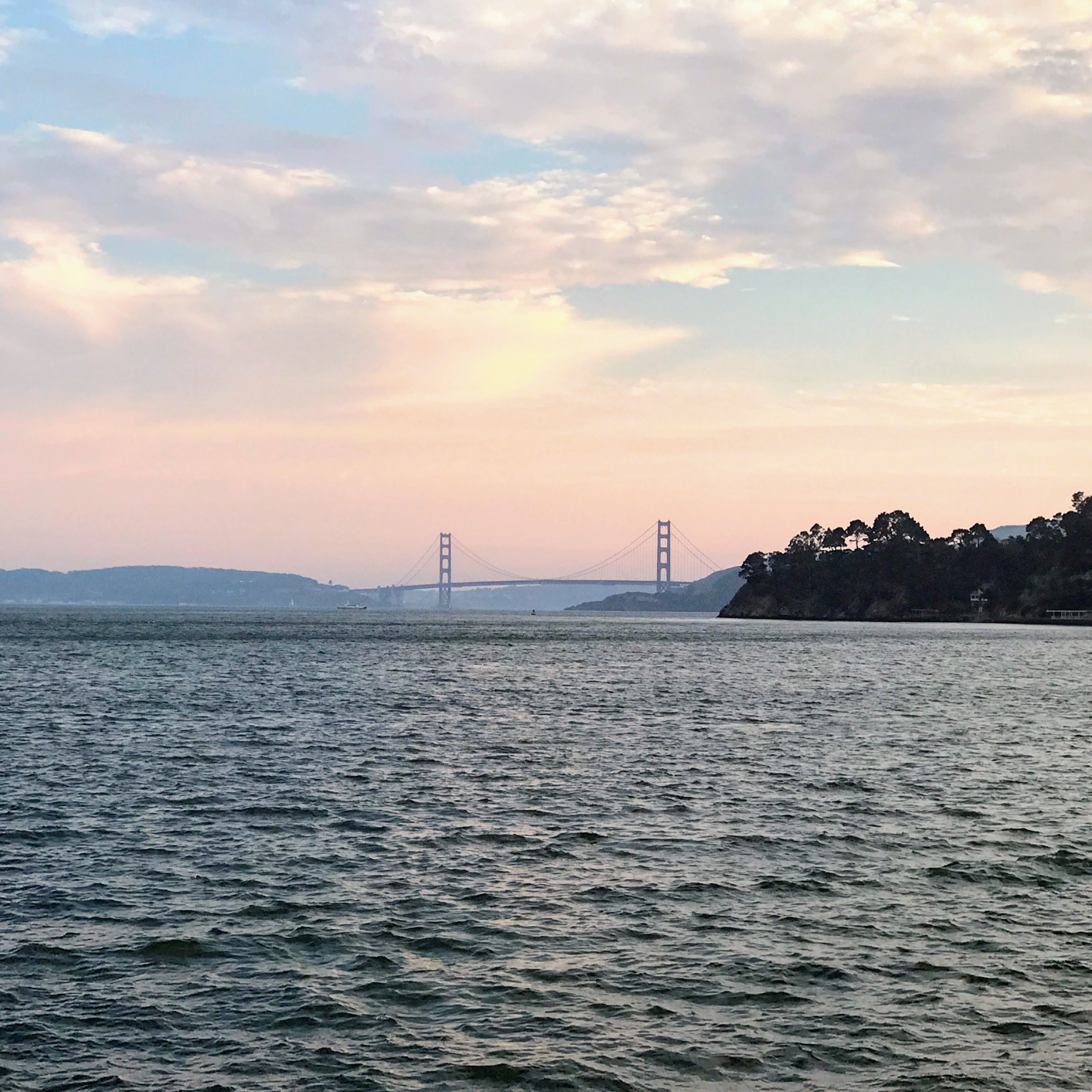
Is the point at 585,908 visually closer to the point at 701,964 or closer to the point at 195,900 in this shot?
the point at 701,964

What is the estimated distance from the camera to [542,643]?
14275 centimetres

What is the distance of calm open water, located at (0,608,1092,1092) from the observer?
1293 cm

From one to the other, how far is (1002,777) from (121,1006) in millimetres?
25769

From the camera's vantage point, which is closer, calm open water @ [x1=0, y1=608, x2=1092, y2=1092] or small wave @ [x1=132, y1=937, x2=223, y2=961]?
calm open water @ [x1=0, y1=608, x2=1092, y2=1092]

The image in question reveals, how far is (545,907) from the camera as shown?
18.9 m

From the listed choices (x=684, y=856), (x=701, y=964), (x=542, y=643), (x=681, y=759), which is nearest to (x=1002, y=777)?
(x=681, y=759)

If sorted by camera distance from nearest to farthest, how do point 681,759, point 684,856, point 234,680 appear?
point 684,856, point 681,759, point 234,680

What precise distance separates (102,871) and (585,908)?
8.88m

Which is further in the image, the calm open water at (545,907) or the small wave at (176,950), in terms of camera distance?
the small wave at (176,950)

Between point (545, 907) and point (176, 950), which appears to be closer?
point (176, 950)

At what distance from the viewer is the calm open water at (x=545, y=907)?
12930 mm

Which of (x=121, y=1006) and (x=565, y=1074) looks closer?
(x=565, y=1074)

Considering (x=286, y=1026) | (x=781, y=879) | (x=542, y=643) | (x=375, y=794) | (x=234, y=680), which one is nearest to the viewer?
(x=286, y=1026)

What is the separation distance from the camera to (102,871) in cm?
2117
